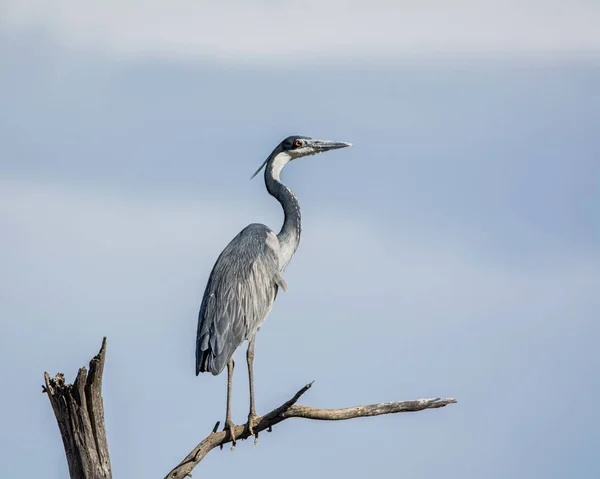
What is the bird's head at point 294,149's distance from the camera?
46.1 ft

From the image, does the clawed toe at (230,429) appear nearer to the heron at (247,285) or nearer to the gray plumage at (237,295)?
the heron at (247,285)

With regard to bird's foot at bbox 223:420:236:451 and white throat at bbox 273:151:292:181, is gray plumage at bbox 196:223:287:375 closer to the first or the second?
bird's foot at bbox 223:420:236:451

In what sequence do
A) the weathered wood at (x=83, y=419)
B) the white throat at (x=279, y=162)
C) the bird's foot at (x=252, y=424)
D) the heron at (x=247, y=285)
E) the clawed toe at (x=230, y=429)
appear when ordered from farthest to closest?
the white throat at (x=279, y=162), the heron at (x=247, y=285), the bird's foot at (x=252, y=424), the clawed toe at (x=230, y=429), the weathered wood at (x=83, y=419)

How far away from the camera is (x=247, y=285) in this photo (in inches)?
495

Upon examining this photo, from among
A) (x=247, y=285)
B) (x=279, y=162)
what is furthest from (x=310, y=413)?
(x=279, y=162)

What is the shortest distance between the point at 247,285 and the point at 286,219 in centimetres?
143

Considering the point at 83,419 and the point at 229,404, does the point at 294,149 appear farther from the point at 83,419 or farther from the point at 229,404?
the point at 83,419

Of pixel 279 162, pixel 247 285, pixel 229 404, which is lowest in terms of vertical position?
pixel 229 404

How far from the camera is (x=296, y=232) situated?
44.8 feet


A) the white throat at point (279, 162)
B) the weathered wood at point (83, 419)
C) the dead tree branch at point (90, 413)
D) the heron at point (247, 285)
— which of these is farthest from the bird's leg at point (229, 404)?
the white throat at point (279, 162)

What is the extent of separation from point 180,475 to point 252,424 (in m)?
1.33

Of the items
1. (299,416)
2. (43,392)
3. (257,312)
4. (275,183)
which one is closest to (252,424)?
(299,416)

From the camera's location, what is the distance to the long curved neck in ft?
44.5

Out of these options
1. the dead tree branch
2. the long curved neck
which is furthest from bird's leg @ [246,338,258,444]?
the long curved neck
